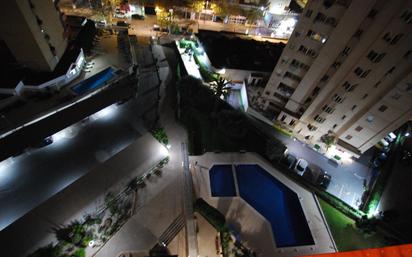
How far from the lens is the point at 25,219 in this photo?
24938 millimetres

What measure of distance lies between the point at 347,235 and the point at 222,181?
57.6 ft

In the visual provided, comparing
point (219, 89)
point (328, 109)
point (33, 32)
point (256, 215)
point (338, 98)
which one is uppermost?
point (33, 32)

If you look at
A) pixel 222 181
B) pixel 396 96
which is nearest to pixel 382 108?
pixel 396 96

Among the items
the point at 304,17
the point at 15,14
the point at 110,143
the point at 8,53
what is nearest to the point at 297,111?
the point at 304,17

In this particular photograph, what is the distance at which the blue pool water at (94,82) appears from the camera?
37.6m

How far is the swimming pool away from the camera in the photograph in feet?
96.8

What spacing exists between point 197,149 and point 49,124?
2071 cm

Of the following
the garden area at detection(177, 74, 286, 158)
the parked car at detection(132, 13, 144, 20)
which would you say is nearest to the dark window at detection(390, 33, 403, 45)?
the garden area at detection(177, 74, 286, 158)

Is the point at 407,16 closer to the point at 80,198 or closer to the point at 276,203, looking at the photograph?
the point at 276,203

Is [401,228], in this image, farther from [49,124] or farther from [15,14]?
[15,14]

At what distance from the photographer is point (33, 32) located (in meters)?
31.8

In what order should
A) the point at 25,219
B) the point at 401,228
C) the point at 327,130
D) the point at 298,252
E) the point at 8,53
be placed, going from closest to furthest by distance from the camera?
the point at 25,219 < the point at 298,252 < the point at 401,228 < the point at 8,53 < the point at 327,130

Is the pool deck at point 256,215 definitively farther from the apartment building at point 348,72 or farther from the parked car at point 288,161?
the apartment building at point 348,72

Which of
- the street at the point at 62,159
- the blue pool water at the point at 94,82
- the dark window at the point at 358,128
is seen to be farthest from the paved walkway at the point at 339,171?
the blue pool water at the point at 94,82
